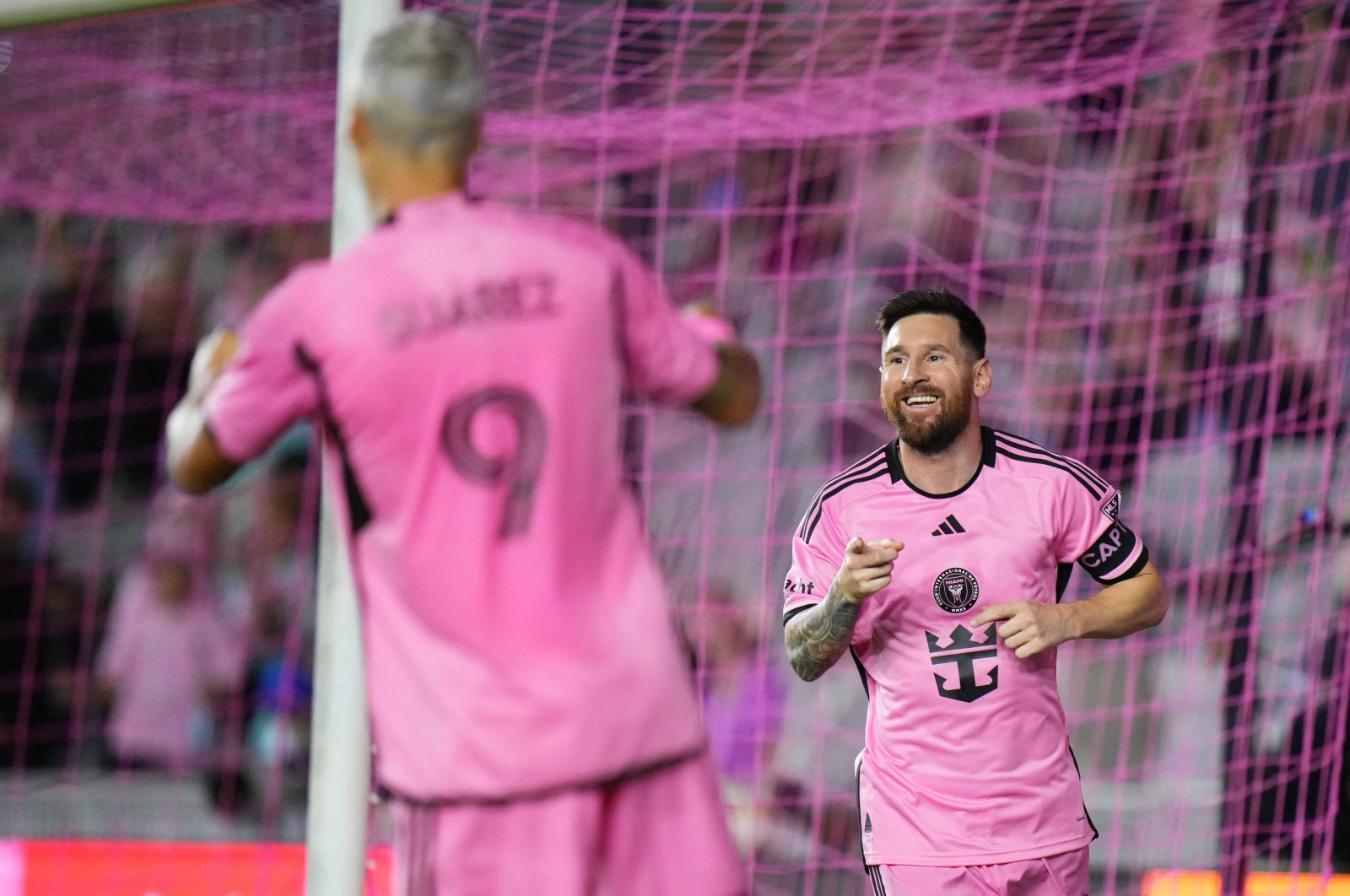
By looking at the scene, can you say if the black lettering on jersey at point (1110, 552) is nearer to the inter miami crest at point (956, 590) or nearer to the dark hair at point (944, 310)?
the inter miami crest at point (956, 590)

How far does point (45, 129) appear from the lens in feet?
16.9

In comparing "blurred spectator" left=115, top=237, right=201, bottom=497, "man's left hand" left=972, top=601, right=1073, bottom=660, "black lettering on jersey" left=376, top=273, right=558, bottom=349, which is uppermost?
"blurred spectator" left=115, top=237, right=201, bottom=497

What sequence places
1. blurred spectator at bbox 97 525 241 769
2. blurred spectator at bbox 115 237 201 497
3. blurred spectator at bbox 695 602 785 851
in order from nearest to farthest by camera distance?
blurred spectator at bbox 695 602 785 851
blurred spectator at bbox 97 525 241 769
blurred spectator at bbox 115 237 201 497

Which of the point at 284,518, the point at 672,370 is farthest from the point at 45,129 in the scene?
the point at 672,370

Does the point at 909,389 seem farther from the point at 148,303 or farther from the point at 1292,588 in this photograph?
the point at 148,303

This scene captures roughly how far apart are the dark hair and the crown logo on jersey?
52 centimetres

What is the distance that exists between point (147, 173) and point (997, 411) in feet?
10.6

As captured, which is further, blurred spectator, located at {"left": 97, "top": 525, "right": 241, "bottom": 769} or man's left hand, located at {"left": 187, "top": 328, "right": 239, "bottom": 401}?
blurred spectator, located at {"left": 97, "top": 525, "right": 241, "bottom": 769}

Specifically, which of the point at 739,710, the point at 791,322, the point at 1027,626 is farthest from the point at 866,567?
the point at 791,322

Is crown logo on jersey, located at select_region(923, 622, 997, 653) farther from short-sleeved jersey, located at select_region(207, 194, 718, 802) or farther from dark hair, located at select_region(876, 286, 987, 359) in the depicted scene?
short-sleeved jersey, located at select_region(207, 194, 718, 802)

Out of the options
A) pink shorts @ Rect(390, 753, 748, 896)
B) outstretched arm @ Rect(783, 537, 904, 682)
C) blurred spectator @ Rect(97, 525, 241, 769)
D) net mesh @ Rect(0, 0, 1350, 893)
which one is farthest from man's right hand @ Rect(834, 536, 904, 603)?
blurred spectator @ Rect(97, 525, 241, 769)

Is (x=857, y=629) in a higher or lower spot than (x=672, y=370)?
lower

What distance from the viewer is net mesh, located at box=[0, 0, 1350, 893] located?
15.0ft

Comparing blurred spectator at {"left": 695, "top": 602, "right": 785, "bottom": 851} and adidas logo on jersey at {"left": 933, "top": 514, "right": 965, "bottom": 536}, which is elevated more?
adidas logo on jersey at {"left": 933, "top": 514, "right": 965, "bottom": 536}
